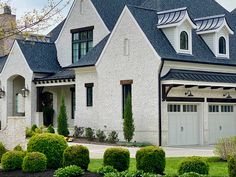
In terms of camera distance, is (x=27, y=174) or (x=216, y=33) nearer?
(x=27, y=174)

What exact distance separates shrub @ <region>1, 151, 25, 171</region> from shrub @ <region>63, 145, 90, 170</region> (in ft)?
5.93

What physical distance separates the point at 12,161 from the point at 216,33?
66.0 feet

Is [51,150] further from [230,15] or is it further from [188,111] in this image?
[230,15]

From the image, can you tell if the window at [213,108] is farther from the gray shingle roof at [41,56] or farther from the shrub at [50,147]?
the shrub at [50,147]

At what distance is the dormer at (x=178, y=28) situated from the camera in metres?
31.6

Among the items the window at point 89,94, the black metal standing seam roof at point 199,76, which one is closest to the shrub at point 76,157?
the black metal standing seam roof at point 199,76

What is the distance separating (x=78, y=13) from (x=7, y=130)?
1755cm

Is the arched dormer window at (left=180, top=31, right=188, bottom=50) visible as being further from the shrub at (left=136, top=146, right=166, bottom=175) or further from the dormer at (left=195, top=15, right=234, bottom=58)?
the shrub at (left=136, top=146, right=166, bottom=175)

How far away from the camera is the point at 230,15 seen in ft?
138

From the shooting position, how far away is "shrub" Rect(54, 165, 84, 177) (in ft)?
49.7

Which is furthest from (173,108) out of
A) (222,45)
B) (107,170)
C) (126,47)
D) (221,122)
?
(107,170)

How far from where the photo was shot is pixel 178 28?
31672 millimetres

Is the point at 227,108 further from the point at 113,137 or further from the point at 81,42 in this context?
the point at 81,42

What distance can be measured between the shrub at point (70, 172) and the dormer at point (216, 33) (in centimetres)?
2059
